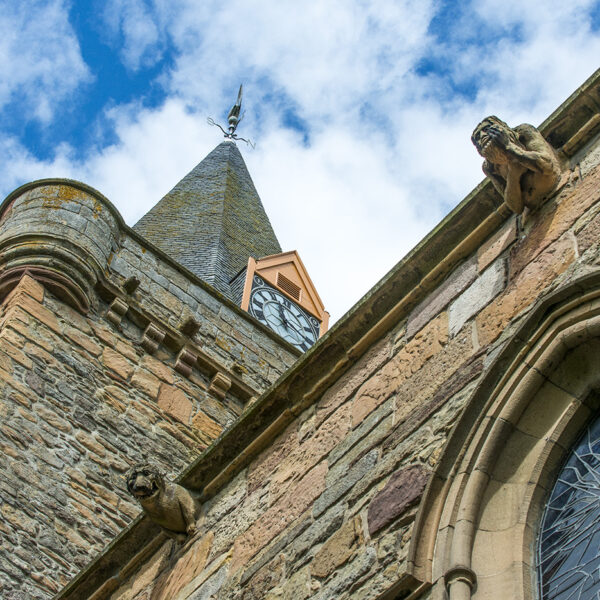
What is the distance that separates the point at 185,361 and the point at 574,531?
26.2ft

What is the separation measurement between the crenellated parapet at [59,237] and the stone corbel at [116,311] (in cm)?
25

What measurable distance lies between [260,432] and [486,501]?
2185 mm

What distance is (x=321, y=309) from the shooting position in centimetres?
1766

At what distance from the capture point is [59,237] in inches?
438

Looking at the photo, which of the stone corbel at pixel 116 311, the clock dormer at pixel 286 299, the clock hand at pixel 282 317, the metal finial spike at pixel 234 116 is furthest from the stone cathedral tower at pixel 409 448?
the metal finial spike at pixel 234 116

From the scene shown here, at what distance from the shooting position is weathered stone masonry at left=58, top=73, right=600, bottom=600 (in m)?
4.53

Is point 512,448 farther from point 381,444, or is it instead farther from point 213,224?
point 213,224

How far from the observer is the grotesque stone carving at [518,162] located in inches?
200

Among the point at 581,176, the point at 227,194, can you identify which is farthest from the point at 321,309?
the point at 581,176

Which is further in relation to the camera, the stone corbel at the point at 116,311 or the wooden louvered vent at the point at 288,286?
the wooden louvered vent at the point at 288,286

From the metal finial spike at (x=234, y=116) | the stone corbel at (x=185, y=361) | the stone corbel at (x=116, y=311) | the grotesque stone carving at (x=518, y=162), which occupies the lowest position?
the grotesque stone carving at (x=518, y=162)

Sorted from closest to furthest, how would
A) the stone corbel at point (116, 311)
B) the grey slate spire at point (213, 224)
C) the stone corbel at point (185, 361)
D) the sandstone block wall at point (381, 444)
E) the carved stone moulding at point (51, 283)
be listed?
1. the sandstone block wall at point (381, 444)
2. the carved stone moulding at point (51, 283)
3. the stone corbel at point (116, 311)
4. the stone corbel at point (185, 361)
5. the grey slate spire at point (213, 224)

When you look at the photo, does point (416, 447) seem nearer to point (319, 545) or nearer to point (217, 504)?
point (319, 545)

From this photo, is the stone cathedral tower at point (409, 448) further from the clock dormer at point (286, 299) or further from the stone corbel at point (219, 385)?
the clock dormer at point (286, 299)
